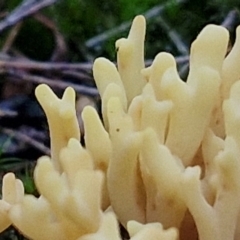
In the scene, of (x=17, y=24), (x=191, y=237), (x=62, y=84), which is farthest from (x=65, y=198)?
(x=17, y=24)

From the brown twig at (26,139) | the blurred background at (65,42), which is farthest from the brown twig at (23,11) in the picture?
the brown twig at (26,139)

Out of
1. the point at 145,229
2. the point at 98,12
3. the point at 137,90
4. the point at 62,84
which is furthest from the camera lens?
the point at 98,12

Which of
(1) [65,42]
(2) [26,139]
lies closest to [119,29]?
(1) [65,42]

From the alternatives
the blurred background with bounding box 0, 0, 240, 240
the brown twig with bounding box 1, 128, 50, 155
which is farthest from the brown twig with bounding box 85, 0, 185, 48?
the brown twig with bounding box 1, 128, 50, 155

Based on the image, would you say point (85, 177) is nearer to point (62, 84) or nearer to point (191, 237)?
point (191, 237)

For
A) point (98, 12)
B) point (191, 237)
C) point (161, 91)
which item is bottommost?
point (191, 237)

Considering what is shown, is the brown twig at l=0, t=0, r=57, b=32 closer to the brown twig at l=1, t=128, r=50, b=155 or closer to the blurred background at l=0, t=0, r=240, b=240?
the blurred background at l=0, t=0, r=240, b=240

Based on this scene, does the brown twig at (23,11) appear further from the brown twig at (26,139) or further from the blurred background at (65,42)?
the brown twig at (26,139)

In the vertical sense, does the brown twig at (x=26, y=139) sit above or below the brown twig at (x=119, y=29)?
below
